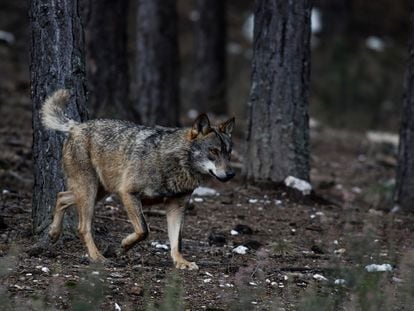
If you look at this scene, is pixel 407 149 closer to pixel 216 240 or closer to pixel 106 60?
pixel 216 240

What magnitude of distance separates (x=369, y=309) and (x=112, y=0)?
34.6 feet

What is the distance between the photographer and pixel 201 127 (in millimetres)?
8406

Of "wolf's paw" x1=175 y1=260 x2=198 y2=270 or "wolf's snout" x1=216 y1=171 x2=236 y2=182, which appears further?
"wolf's paw" x1=175 y1=260 x2=198 y2=270

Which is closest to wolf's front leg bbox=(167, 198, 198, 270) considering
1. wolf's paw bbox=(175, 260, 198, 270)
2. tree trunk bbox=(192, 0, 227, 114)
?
wolf's paw bbox=(175, 260, 198, 270)

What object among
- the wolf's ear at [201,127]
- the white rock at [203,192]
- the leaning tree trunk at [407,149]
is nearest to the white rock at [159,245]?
the wolf's ear at [201,127]

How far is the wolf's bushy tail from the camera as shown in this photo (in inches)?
329

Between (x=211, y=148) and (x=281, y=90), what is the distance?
13.5ft

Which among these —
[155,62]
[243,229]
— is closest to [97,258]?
[243,229]

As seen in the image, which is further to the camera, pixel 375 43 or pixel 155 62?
pixel 375 43

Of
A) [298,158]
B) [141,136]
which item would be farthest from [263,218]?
[141,136]

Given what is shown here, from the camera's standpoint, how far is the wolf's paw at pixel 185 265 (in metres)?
8.32

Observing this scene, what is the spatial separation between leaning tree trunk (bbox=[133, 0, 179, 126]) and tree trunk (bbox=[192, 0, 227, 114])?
14.0 feet

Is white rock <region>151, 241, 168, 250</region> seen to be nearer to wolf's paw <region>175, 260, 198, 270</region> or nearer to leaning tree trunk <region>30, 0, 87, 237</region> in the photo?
wolf's paw <region>175, 260, 198, 270</region>

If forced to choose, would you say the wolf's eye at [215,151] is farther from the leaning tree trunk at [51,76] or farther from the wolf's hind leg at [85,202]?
the leaning tree trunk at [51,76]
